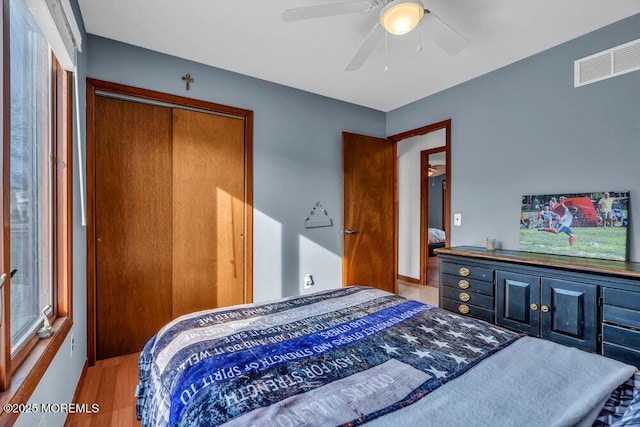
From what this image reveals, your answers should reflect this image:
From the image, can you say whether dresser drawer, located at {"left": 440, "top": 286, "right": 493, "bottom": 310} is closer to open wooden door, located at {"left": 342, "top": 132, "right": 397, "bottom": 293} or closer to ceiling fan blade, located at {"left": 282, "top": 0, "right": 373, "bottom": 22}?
open wooden door, located at {"left": 342, "top": 132, "right": 397, "bottom": 293}

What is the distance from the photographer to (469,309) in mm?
2494

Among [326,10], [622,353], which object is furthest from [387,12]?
[622,353]

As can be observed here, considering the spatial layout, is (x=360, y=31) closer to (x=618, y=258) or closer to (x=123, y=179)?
(x=123, y=179)

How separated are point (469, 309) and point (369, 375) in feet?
6.09

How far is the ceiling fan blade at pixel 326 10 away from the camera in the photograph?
155 centimetres

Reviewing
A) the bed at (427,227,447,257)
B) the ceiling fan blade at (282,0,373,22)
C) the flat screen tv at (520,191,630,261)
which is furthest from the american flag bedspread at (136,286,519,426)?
the bed at (427,227,447,257)

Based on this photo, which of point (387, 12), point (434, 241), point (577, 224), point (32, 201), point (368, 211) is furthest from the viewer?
point (434, 241)

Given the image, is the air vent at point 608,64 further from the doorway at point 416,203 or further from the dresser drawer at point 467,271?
the doorway at point 416,203

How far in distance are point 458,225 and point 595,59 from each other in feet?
5.40

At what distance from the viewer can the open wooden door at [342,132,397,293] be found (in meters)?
3.57

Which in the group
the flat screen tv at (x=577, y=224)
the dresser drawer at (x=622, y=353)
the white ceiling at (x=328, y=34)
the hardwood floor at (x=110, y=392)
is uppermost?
the white ceiling at (x=328, y=34)

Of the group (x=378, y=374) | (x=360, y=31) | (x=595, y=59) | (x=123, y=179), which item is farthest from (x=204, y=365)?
(x=595, y=59)

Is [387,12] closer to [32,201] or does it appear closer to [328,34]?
[328,34]

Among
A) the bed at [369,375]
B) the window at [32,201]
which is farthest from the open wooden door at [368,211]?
the window at [32,201]
